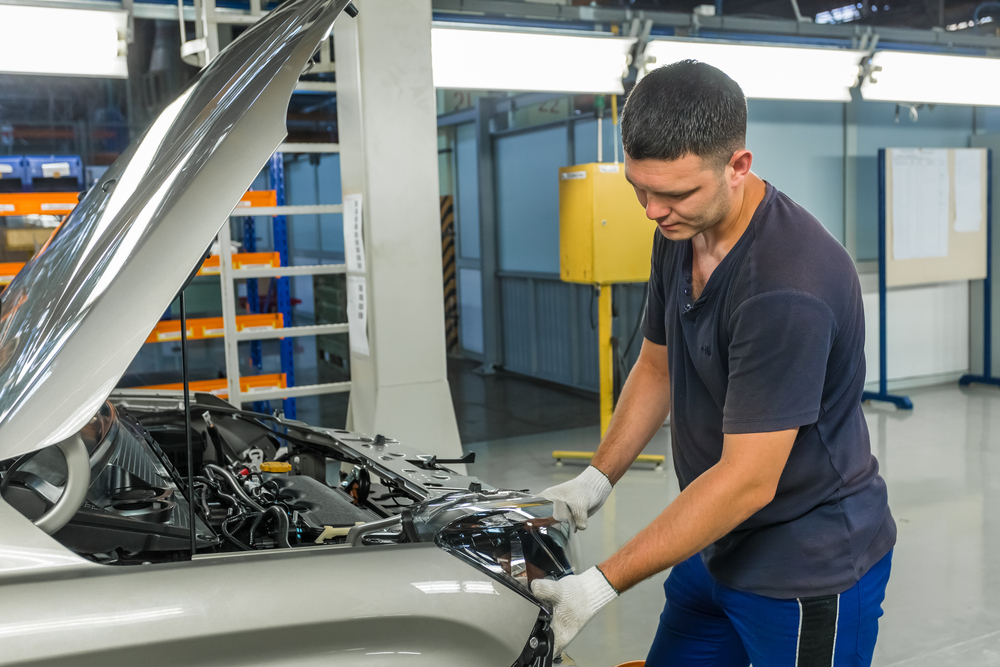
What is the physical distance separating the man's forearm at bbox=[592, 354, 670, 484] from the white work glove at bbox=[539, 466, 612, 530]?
4 centimetres

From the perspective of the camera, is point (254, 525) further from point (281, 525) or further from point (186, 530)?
point (186, 530)

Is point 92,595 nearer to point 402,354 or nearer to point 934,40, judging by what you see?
point 402,354

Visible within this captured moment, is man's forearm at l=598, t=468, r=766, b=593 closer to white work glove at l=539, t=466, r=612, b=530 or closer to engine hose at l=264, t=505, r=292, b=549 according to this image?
white work glove at l=539, t=466, r=612, b=530

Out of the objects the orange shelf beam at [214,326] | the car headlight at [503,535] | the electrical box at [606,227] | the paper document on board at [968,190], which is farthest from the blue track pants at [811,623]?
the paper document on board at [968,190]

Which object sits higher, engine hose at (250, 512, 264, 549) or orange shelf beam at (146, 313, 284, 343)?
orange shelf beam at (146, 313, 284, 343)

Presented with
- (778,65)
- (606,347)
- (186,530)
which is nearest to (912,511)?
(606,347)

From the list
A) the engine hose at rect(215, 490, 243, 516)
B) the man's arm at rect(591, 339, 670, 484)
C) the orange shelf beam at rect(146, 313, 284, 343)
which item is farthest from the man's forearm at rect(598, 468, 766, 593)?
the orange shelf beam at rect(146, 313, 284, 343)

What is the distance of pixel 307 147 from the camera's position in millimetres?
4617

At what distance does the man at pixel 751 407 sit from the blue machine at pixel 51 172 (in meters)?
4.20

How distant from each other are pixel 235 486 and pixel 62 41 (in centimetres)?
305

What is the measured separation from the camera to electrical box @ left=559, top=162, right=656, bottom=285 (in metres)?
5.29

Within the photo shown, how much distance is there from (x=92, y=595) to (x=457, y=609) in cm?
54

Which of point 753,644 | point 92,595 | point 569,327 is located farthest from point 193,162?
point 569,327

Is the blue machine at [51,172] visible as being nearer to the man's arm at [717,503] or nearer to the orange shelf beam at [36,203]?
the orange shelf beam at [36,203]
